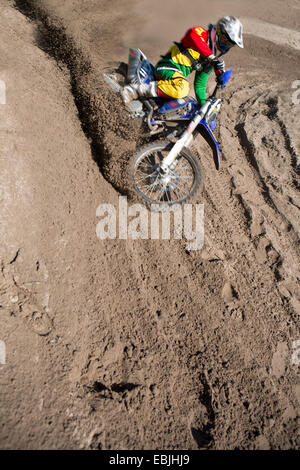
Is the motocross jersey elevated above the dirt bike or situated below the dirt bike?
above

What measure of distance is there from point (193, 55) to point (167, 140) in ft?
3.34

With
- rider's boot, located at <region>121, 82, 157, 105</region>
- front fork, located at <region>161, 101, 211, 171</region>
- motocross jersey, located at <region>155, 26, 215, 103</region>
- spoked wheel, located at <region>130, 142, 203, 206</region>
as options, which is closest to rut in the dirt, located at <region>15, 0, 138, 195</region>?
spoked wheel, located at <region>130, 142, 203, 206</region>

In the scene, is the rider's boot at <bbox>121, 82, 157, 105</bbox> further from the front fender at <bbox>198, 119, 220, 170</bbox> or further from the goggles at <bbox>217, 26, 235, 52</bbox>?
the goggles at <bbox>217, 26, 235, 52</bbox>

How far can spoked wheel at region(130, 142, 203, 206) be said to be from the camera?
3693mm

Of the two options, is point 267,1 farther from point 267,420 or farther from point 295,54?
point 267,420

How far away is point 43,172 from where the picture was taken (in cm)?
372

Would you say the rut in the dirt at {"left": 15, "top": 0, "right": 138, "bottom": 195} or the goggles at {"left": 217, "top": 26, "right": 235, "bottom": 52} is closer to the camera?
the goggles at {"left": 217, "top": 26, "right": 235, "bottom": 52}

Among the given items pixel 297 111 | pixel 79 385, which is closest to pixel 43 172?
pixel 79 385

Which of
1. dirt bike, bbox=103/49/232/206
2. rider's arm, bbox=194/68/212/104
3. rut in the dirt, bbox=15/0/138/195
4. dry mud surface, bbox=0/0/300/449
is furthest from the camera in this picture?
rut in the dirt, bbox=15/0/138/195

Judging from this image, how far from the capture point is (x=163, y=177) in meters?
3.72

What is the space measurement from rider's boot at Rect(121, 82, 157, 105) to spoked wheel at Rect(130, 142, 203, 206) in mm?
672

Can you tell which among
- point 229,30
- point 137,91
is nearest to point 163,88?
point 137,91

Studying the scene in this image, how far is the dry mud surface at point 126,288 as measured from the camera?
2484 mm

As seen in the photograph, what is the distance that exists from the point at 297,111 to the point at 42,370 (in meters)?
5.41
